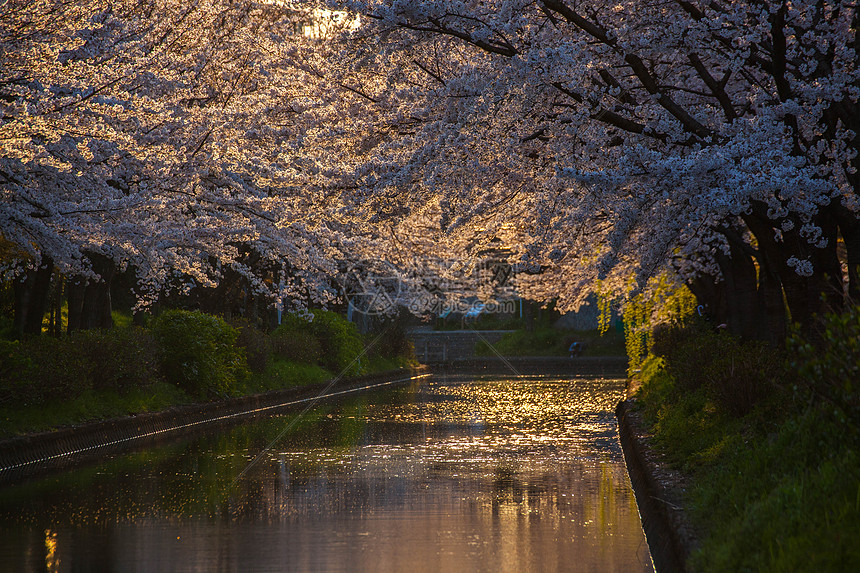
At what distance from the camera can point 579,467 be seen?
12.5m

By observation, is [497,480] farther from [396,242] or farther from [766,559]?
[396,242]

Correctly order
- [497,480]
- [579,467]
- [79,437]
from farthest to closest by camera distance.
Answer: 1. [79,437]
2. [579,467]
3. [497,480]

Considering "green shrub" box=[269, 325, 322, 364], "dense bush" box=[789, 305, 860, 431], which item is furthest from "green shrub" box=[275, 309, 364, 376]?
"dense bush" box=[789, 305, 860, 431]

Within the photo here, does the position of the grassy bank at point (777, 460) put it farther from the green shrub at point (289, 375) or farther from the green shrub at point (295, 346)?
the green shrub at point (295, 346)

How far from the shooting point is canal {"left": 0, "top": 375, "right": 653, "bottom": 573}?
7457 millimetres

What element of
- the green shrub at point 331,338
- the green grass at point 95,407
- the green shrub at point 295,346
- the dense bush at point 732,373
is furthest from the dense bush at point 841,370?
the green shrub at point 331,338

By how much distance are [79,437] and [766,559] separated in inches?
456

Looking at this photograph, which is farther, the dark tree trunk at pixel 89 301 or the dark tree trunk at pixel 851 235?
the dark tree trunk at pixel 89 301

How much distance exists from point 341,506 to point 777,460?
14.5ft

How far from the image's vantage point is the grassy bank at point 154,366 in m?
13.8

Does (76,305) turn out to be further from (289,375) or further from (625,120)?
(625,120)

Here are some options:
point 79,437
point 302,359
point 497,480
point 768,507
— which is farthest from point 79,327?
point 768,507

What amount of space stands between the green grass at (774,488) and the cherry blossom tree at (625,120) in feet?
5.73

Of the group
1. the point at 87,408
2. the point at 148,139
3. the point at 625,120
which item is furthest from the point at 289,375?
the point at 625,120
